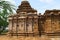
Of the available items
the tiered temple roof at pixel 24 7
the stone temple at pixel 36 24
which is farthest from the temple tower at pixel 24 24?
the tiered temple roof at pixel 24 7

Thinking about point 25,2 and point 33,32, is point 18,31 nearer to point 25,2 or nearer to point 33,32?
point 33,32

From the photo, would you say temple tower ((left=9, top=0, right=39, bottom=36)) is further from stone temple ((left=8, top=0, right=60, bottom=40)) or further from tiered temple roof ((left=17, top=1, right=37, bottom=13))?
tiered temple roof ((left=17, top=1, right=37, bottom=13))

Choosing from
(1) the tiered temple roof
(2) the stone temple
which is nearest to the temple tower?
(2) the stone temple

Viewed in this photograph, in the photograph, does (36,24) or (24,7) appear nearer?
(36,24)

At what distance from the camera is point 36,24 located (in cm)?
1936

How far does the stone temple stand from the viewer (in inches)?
725

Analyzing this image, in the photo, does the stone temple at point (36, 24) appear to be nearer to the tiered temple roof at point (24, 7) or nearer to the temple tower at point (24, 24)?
the temple tower at point (24, 24)

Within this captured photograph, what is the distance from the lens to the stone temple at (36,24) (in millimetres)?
18422

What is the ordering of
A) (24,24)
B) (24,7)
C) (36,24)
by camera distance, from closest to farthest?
(36,24), (24,24), (24,7)

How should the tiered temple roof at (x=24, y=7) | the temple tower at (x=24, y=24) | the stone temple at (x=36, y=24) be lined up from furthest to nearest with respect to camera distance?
1. the tiered temple roof at (x=24, y=7)
2. the temple tower at (x=24, y=24)
3. the stone temple at (x=36, y=24)

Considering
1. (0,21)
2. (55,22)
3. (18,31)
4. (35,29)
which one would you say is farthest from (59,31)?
(0,21)

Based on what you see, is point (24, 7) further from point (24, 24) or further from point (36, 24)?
point (36, 24)

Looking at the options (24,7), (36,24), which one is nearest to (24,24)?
(36,24)

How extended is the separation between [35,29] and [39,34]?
703mm
